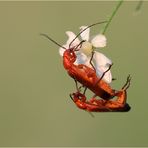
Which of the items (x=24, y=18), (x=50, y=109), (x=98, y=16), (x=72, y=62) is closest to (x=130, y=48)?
(x=98, y=16)

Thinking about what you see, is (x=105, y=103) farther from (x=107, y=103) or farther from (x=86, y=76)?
(x=86, y=76)

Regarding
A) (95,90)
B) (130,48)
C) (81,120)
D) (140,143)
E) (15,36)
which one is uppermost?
(15,36)

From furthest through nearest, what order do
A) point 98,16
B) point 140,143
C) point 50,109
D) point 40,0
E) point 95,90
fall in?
point 40,0 → point 50,109 → point 98,16 → point 140,143 → point 95,90

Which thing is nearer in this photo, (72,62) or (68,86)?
(72,62)

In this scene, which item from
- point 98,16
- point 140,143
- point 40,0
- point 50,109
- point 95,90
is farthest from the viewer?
point 40,0

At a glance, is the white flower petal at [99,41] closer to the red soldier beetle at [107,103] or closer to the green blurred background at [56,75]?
the red soldier beetle at [107,103]

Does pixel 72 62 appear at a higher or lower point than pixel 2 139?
lower

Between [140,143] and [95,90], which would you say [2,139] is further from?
[95,90]
